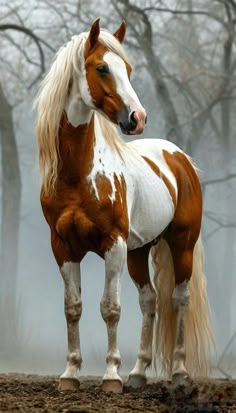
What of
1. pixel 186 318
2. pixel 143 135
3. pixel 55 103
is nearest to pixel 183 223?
pixel 186 318

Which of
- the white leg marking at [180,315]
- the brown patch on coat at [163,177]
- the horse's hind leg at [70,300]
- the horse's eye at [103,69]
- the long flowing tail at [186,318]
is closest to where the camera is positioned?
the horse's eye at [103,69]

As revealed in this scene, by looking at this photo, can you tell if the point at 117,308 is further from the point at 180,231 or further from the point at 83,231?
the point at 180,231

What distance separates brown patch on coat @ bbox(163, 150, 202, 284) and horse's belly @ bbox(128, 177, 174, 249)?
22cm

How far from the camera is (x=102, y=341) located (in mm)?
7203

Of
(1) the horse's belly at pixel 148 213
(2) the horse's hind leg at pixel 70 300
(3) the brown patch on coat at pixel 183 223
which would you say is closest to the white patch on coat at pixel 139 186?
(1) the horse's belly at pixel 148 213

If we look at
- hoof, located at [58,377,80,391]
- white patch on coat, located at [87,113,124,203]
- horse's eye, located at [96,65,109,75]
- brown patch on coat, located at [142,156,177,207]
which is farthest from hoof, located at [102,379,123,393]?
horse's eye, located at [96,65,109,75]

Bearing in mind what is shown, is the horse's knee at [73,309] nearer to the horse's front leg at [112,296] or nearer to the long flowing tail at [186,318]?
the horse's front leg at [112,296]

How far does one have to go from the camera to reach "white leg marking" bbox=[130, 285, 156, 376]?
589 cm

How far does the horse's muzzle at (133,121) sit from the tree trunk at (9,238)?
8.26 feet

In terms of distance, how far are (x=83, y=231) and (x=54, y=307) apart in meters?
2.21

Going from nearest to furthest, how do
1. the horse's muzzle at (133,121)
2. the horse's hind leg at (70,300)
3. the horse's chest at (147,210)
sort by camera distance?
the horse's muzzle at (133,121)
the horse's hind leg at (70,300)
the horse's chest at (147,210)

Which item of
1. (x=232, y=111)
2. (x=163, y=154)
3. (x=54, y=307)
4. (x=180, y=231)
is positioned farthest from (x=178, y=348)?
(x=232, y=111)

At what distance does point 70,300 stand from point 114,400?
56cm

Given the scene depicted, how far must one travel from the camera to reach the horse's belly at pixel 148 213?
5438mm
